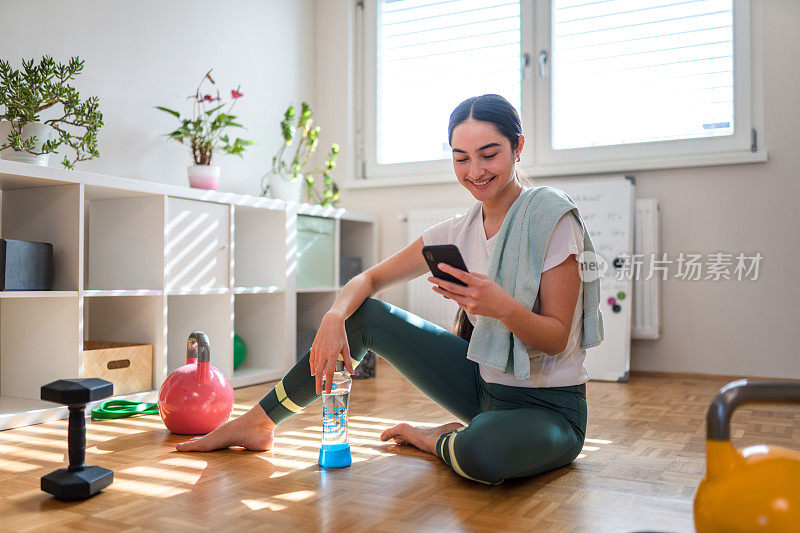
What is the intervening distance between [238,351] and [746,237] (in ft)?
7.32

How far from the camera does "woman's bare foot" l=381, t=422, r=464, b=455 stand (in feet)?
5.31

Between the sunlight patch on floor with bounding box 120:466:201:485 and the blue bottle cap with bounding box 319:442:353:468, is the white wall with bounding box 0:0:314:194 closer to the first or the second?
the sunlight patch on floor with bounding box 120:466:201:485

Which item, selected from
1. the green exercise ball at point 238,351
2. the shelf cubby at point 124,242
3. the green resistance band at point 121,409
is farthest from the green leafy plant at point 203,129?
the green resistance band at point 121,409

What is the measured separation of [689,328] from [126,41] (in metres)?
2.67

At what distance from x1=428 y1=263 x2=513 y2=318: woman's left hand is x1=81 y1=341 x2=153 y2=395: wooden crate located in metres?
1.38

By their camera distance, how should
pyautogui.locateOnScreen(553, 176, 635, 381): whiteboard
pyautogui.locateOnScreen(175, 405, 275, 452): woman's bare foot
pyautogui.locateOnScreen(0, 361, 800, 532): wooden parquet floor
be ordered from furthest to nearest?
pyautogui.locateOnScreen(553, 176, 635, 381): whiteboard < pyautogui.locateOnScreen(175, 405, 275, 452): woman's bare foot < pyautogui.locateOnScreen(0, 361, 800, 532): wooden parquet floor

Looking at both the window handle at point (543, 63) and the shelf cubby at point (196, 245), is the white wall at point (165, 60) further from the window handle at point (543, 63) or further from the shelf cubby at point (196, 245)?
the window handle at point (543, 63)

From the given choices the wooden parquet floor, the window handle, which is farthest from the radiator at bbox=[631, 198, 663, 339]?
the wooden parquet floor

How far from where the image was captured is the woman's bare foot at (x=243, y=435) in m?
1.60

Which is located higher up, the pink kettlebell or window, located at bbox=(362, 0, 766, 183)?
window, located at bbox=(362, 0, 766, 183)

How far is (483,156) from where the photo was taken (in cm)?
146

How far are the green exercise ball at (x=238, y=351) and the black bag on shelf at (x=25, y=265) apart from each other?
3.03ft

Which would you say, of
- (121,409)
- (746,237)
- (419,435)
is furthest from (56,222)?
(746,237)

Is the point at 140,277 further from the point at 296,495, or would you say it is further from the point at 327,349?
the point at 296,495
